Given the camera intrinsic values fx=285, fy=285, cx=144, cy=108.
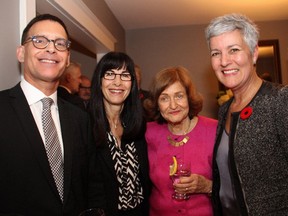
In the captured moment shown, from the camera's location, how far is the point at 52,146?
1319 mm

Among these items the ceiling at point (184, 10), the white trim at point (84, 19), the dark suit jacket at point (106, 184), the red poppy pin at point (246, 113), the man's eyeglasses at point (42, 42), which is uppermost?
the ceiling at point (184, 10)

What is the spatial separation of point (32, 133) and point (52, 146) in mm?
117

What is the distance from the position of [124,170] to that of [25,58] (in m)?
0.88

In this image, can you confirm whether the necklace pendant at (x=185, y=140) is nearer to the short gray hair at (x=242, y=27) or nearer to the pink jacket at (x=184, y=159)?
the pink jacket at (x=184, y=159)

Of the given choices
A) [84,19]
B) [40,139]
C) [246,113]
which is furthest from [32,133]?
[84,19]

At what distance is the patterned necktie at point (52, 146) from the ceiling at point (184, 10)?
10.1ft

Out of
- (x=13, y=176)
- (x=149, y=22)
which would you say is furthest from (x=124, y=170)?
(x=149, y=22)

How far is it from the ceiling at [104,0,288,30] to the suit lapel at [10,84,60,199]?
3119 millimetres

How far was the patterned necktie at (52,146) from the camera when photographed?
130 cm

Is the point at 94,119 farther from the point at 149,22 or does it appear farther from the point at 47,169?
the point at 149,22

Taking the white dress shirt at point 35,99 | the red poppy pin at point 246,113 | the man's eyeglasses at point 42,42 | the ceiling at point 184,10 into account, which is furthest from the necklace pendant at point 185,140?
the ceiling at point 184,10

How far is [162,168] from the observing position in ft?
6.38

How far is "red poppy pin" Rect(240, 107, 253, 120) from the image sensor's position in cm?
134

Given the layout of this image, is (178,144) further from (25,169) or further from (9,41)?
(9,41)
